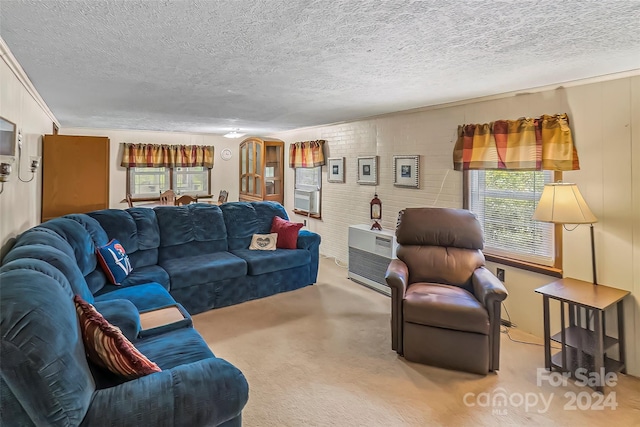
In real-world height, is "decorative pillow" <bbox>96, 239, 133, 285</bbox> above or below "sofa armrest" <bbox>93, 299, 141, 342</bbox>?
above

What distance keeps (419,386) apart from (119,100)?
12.8ft

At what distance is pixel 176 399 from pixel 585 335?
9.45 ft

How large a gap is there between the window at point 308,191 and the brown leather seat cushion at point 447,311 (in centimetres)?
341

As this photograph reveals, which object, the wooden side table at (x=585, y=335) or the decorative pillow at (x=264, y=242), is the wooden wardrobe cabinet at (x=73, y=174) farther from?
the wooden side table at (x=585, y=335)

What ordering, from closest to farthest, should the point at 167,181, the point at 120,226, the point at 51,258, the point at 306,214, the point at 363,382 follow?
the point at 51,258, the point at 363,382, the point at 120,226, the point at 306,214, the point at 167,181

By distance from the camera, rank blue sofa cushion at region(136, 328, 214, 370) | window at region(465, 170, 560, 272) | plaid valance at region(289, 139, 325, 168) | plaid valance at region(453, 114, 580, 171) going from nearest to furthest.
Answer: blue sofa cushion at region(136, 328, 214, 370)
plaid valance at region(453, 114, 580, 171)
window at region(465, 170, 560, 272)
plaid valance at region(289, 139, 325, 168)

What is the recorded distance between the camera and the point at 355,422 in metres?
2.05

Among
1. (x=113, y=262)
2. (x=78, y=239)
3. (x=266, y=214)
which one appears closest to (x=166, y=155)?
(x=266, y=214)

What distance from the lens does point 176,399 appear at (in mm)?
1356

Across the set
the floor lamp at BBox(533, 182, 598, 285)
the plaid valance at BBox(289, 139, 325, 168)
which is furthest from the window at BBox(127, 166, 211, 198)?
the floor lamp at BBox(533, 182, 598, 285)

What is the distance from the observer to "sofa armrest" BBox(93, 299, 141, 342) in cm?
203

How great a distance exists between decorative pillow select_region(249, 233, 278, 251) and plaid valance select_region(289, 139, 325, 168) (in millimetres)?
1826

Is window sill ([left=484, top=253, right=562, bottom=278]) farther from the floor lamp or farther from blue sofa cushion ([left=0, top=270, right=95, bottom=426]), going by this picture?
blue sofa cushion ([left=0, top=270, right=95, bottom=426])

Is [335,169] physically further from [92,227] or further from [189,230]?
[92,227]
